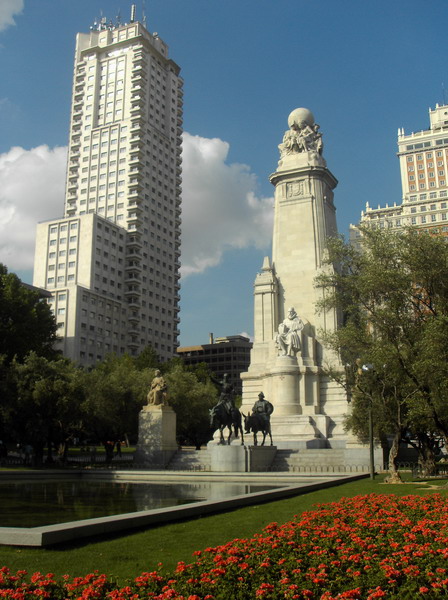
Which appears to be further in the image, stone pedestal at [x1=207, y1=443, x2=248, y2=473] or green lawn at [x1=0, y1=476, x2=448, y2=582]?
stone pedestal at [x1=207, y1=443, x2=248, y2=473]

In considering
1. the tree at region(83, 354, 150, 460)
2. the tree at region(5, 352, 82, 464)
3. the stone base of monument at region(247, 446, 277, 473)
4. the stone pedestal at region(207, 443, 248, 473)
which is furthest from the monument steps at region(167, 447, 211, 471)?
the tree at region(83, 354, 150, 460)

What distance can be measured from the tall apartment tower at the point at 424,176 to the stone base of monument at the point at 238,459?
85288 mm

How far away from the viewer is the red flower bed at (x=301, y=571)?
629cm

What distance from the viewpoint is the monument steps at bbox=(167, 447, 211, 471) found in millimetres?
31438

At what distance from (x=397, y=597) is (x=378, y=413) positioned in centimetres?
2138

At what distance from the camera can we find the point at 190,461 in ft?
107

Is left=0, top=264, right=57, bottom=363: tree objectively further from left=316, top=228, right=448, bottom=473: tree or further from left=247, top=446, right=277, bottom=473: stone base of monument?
left=316, top=228, right=448, bottom=473: tree

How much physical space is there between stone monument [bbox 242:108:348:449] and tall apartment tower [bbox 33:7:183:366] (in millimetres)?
54010

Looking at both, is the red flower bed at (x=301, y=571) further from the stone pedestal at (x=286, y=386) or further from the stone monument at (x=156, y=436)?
the stone pedestal at (x=286, y=386)

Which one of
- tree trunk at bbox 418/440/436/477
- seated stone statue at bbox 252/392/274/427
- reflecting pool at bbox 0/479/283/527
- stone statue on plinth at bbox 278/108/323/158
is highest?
stone statue on plinth at bbox 278/108/323/158

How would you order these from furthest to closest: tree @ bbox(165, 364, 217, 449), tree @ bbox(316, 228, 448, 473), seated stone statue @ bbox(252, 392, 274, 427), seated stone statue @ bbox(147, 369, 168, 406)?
tree @ bbox(165, 364, 217, 449) < seated stone statue @ bbox(147, 369, 168, 406) < seated stone statue @ bbox(252, 392, 274, 427) < tree @ bbox(316, 228, 448, 473)

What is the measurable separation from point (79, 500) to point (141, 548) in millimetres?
8072

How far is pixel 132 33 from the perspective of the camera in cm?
11444

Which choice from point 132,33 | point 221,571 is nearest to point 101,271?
point 132,33
